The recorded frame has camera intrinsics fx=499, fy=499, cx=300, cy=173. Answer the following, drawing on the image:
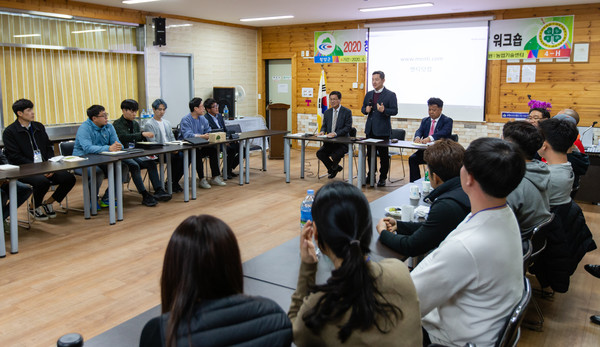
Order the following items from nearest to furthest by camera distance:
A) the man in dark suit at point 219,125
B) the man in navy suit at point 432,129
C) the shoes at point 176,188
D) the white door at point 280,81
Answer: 1. the man in navy suit at point 432,129
2. the shoes at point 176,188
3. the man in dark suit at point 219,125
4. the white door at point 280,81

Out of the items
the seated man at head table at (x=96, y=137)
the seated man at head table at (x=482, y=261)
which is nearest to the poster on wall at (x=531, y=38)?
the seated man at head table at (x=96, y=137)

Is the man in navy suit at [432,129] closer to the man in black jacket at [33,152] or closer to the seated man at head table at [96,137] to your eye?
the seated man at head table at [96,137]

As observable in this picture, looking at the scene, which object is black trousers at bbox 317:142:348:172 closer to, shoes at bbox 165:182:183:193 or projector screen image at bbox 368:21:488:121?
shoes at bbox 165:182:183:193

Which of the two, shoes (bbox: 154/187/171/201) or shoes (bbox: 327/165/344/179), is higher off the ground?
shoes (bbox: 327/165/344/179)

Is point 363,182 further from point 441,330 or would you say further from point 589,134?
point 441,330

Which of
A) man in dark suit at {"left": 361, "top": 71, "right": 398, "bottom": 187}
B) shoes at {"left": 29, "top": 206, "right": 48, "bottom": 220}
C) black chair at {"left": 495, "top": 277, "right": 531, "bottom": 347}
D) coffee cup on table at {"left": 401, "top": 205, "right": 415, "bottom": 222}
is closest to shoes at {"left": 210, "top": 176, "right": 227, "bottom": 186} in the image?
man in dark suit at {"left": 361, "top": 71, "right": 398, "bottom": 187}

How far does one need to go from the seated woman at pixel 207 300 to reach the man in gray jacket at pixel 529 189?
5.96 feet

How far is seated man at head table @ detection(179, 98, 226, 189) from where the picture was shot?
675 centimetres

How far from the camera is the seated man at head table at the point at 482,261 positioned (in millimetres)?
1642

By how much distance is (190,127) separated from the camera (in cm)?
684

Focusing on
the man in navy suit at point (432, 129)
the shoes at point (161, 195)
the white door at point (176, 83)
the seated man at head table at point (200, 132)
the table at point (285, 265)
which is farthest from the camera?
the white door at point (176, 83)

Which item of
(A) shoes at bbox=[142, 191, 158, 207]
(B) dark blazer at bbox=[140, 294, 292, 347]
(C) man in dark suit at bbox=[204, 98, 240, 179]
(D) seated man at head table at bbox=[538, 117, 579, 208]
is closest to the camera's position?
(B) dark blazer at bbox=[140, 294, 292, 347]

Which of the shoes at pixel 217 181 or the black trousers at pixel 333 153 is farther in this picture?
the black trousers at pixel 333 153

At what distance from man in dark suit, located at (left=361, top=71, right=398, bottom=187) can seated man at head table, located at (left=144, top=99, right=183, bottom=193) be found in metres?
2.65
